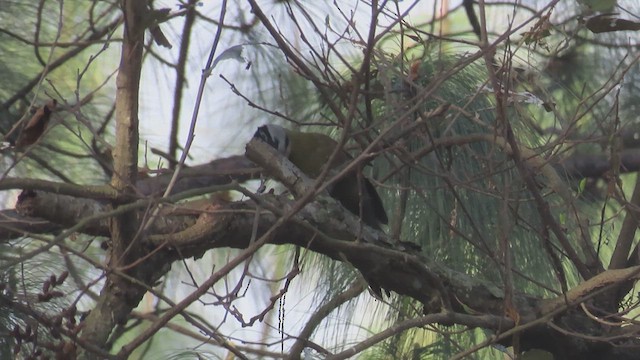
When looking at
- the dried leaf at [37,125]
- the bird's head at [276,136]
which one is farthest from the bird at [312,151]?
the dried leaf at [37,125]

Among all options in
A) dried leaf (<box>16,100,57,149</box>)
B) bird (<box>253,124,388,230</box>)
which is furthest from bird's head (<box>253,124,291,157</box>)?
dried leaf (<box>16,100,57,149</box>)

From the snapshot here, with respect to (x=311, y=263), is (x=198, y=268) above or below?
above

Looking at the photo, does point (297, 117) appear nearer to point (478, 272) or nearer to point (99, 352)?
point (478, 272)

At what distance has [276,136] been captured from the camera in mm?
1989

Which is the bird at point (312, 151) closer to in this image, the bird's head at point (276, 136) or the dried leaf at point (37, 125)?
the bird's head at point (276, 136)

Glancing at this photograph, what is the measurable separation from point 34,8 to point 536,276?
116 cm

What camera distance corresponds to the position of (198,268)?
2.56 m

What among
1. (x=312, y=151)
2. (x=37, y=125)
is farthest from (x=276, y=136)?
(x=37, y=125)

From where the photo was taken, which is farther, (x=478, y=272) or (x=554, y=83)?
(x=554, y=83)

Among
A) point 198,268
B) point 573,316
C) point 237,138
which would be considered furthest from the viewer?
point 198,268

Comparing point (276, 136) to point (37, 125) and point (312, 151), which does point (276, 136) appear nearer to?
point (312, 151)

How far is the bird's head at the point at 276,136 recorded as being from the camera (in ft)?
6.33

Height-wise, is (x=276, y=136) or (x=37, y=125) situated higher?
(x=276, y=136)

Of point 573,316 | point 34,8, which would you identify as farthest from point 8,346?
point 573,316
